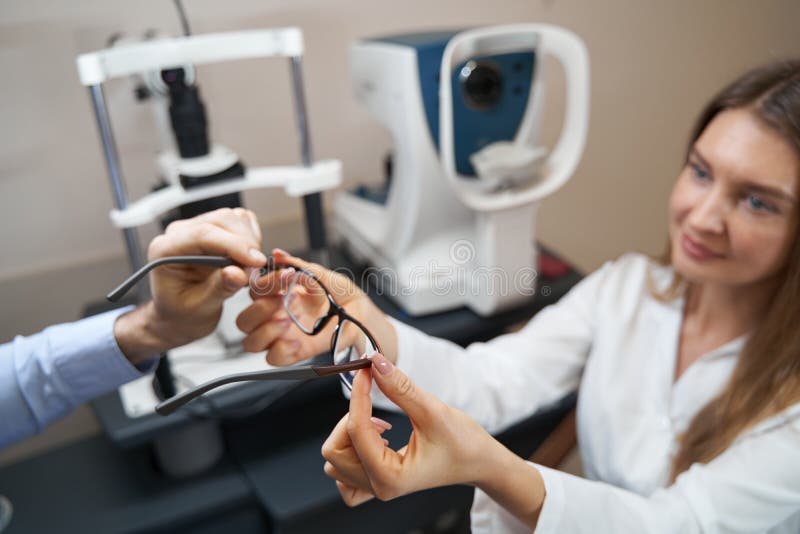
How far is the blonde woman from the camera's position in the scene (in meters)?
0.54

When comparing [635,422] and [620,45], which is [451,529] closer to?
[635,422]

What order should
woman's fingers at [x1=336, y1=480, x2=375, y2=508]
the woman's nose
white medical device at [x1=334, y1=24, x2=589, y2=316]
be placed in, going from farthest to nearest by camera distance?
white medical device at [x1=334, y1=24, x2=589, y2=316], the woman's nose, woman's fingers at [x1=336, y1=480, x2=375, y2=508]

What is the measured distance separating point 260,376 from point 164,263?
21cm

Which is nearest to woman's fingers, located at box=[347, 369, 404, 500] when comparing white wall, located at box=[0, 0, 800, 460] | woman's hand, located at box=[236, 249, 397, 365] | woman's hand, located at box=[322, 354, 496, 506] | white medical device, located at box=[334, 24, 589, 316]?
woman's hand, located at box=[322, 354, 496, 506]

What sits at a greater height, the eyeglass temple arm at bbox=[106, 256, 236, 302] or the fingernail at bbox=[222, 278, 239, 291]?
the eyeglass temple arm at bbox=[106, 256, 236, 302]

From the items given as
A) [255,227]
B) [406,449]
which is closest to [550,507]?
[406,449]

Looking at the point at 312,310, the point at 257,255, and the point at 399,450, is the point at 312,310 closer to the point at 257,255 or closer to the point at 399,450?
the point at 257,255

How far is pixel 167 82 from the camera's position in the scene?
31.6 inches

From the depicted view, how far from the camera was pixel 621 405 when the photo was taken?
0.89 metres

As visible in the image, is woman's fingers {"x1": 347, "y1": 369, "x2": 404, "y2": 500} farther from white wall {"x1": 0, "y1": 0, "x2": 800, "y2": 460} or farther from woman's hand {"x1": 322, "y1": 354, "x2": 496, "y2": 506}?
white wall {"x1": 0, "y1": 0, "x2": 800, "y2": 460}

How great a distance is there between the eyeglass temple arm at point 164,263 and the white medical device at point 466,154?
0.40 m

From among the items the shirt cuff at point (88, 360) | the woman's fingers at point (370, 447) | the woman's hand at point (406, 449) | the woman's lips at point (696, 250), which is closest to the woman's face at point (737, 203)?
the woman's lips at point (696, 250)

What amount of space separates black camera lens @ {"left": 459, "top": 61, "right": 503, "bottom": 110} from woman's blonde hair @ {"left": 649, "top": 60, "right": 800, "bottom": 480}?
0.30 meters

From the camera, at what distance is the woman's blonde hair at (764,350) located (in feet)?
2.43
